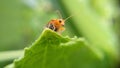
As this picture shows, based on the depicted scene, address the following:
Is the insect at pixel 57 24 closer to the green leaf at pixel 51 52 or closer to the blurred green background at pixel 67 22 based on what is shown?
the blurred green background at pixel 67 22

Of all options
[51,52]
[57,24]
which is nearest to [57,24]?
[57,24]

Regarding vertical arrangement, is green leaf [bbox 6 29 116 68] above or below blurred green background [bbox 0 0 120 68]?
below

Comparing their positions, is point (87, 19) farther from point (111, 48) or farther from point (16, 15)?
point (16, 15)

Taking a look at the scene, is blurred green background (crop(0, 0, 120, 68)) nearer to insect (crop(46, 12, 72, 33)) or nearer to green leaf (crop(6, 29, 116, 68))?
insect (crop(46, 12, 72, 33))

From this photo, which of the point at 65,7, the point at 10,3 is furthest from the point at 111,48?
the point at 10,3

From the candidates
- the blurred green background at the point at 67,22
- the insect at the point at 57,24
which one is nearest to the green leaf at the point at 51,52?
the blurred green background at the point at 67,22

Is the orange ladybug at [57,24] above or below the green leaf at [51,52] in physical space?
above

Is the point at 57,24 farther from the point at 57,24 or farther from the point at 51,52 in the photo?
the point at 51,52

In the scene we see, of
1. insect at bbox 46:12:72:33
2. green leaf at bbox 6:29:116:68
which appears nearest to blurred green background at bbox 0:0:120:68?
insect at bbox 46:12:72:33
